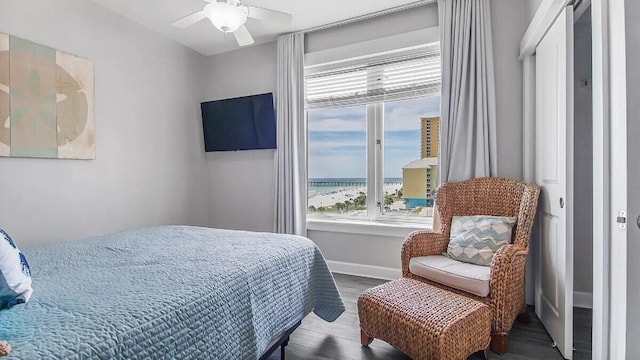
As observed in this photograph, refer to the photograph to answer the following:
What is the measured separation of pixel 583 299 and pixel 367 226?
184 centimetres

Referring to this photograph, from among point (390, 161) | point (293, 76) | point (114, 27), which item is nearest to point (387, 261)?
point (390, 161)

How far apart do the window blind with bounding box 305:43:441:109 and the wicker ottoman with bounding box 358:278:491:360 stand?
1962 millimetres

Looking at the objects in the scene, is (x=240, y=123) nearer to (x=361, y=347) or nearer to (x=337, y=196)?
(x=337, y=196)

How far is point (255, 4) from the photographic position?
2.93 metres

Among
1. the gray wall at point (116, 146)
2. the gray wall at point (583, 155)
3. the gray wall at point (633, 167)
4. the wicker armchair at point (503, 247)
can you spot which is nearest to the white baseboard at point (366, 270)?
the wicker armchair at point (503, 247)

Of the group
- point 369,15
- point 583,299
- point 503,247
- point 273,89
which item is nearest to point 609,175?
point 503,247

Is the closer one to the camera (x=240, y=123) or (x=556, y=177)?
(x=556, y=177)

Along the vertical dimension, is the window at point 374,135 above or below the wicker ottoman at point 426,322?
above

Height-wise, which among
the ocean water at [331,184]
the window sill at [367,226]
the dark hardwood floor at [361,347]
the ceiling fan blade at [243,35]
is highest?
the ceiling fan blade at [243,35]

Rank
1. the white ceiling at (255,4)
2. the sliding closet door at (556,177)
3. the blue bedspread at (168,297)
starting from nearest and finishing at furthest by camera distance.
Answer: the blue bedspread at (168,297), the sliding closet door at (556,177), the white ceiling at (255,4)

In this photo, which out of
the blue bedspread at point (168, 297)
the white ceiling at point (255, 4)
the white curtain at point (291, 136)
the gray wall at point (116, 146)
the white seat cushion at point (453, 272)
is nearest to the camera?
the blue bedspread at point (168, 297)

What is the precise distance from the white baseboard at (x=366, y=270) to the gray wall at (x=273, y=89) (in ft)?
0.15

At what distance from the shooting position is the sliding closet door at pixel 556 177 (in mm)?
1846

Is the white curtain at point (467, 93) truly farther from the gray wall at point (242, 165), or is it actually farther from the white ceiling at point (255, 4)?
the gray wall at point (242, 165)
